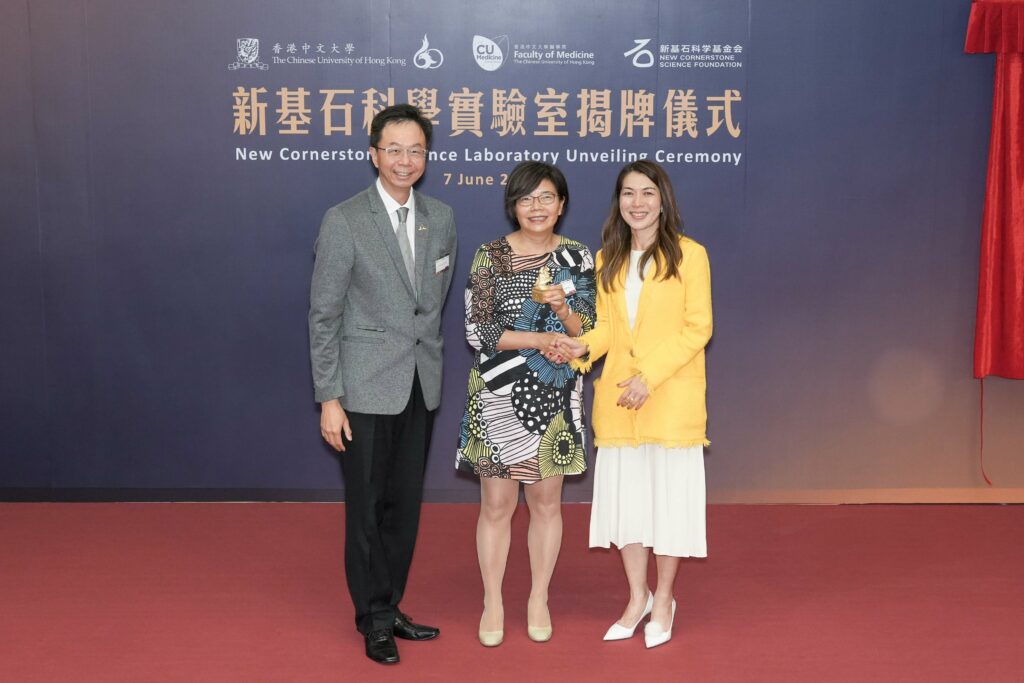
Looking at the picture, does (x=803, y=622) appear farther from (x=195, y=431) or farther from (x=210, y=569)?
(x=195, y=431)

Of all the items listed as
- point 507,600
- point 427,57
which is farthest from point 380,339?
point 427,57

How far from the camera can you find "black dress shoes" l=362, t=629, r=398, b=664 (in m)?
2.99

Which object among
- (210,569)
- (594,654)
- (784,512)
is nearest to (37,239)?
(210,569)

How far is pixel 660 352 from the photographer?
9.77 ft

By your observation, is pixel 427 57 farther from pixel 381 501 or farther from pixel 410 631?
pixel 410 631

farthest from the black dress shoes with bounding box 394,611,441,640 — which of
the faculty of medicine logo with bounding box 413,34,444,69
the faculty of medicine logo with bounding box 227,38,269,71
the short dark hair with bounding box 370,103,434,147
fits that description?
the faculty of medicine logo with bounding box 227,38,269,71

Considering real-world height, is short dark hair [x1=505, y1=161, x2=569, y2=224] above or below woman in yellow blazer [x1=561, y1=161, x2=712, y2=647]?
above

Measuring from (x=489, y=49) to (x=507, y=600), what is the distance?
2683mm

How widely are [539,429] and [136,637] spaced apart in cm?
153

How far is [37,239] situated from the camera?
4.80 m

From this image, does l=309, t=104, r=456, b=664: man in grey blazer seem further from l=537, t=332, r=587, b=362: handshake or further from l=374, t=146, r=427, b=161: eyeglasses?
l=537, t=332, r=587, b=362: handshake

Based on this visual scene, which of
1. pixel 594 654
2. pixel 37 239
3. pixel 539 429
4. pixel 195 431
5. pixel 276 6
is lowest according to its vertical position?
pixel 594 654

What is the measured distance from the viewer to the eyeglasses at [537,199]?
→ 2.94 metres

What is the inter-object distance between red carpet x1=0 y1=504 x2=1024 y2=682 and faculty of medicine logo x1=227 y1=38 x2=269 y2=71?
7.27 ft
